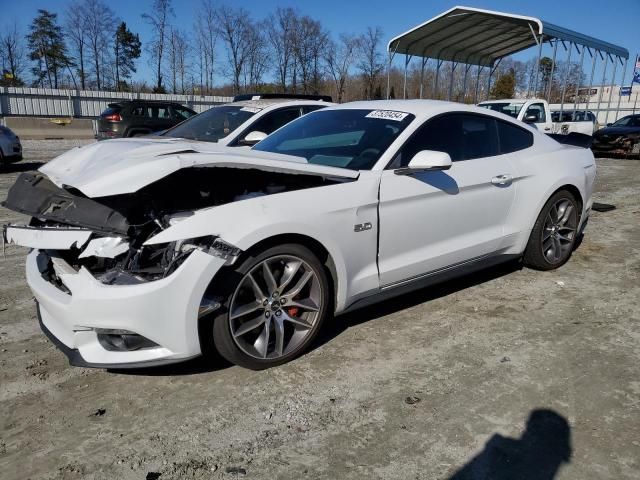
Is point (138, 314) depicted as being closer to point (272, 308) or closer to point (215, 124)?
point (272, 308)

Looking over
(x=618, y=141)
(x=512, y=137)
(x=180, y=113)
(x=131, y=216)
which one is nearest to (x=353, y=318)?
(x=131, y=216)

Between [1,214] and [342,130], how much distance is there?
5.69 metres

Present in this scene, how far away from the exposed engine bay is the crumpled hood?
10 cm

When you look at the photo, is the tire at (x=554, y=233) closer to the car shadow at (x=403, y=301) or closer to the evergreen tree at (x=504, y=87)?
the car shadow at (x=403, y=301)

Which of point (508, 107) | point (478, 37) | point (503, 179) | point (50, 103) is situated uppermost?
point (478, 37)

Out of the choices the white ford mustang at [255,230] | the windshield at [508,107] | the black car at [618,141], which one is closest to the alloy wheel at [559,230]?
the white ford mustang at [255,230]

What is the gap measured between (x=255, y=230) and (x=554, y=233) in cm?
328

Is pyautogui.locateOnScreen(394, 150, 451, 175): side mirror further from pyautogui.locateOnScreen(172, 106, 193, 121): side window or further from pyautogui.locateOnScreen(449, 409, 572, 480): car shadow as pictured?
pyautogui.locateOnScreen(172, 106, 193, 121): side window

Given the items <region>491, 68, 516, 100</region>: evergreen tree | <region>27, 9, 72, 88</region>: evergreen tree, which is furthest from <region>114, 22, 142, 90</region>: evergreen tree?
<region>491, 68, 516, 100</region>: evergreen tree

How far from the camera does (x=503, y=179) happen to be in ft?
13.1

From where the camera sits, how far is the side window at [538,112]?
43.0 ft

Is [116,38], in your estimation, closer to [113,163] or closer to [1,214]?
[1,214]

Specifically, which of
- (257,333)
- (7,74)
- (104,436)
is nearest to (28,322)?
(104,436)

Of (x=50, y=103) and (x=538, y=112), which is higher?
(x=50, y=103)
